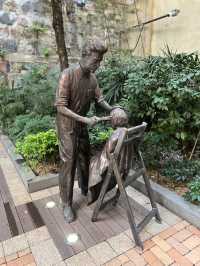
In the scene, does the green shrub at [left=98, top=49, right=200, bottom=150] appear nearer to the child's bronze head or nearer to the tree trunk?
the child's bronze head

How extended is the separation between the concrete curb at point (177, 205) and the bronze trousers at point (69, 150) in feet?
2.88

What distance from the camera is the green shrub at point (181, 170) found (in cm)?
275

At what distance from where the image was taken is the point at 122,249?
75.4 inches

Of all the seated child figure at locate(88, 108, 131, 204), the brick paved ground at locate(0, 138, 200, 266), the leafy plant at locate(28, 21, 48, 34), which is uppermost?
the leafy plant at locate(28, 21, 48, 34)

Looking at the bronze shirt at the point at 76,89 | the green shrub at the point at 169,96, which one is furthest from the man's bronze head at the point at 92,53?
the green shrub at the point at 169,96

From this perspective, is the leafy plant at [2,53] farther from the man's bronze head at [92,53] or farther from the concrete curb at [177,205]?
the concrete curb at [177,205]

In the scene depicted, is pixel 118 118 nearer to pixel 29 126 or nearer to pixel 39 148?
pixel 39 148

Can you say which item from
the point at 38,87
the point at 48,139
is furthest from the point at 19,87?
the point at 48,139

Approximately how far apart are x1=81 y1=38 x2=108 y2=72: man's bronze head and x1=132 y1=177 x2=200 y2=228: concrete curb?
1540 mm

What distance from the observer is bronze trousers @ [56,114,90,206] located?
207 centimetres

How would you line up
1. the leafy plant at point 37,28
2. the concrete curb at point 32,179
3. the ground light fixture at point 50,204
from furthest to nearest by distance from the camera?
the leafy plant at point 37,28
the concrete curb at point 32,179
the ground light fixture at point 50,204

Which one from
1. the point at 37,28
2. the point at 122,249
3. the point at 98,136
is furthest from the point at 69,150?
the point at 37,28

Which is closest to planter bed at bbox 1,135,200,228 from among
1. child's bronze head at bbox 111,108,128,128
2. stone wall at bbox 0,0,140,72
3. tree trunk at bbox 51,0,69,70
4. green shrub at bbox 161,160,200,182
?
green shrub at bbox 161,160,200,182

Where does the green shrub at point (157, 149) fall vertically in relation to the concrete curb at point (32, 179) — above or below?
above
